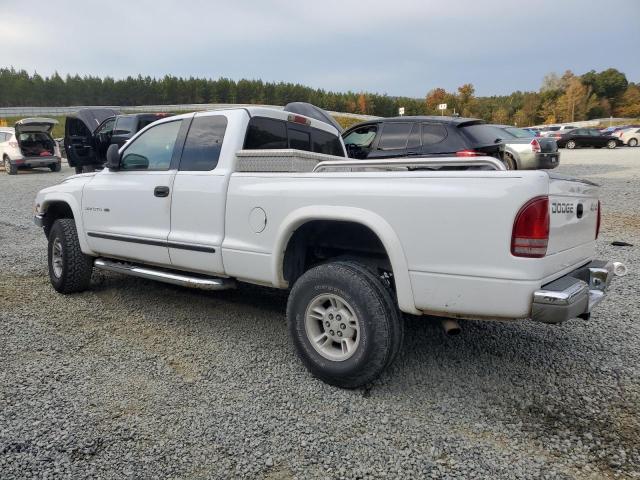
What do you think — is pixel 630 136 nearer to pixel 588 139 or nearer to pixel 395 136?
pixel 588 139

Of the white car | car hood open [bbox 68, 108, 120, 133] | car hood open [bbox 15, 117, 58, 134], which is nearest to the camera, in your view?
car hood open [bbox 68, 108, 120, 133]

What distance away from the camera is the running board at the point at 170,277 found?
379cm

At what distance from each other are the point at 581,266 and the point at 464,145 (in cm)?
524

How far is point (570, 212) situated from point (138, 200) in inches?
135

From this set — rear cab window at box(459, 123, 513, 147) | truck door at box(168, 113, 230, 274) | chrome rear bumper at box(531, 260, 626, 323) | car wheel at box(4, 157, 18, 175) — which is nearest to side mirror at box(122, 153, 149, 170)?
truck door at box(168, 113, 230, 274)

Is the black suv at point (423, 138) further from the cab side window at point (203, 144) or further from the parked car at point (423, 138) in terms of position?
the cab side window at point (203, 144)

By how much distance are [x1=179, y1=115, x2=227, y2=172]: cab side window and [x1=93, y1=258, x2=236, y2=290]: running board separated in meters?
0.90

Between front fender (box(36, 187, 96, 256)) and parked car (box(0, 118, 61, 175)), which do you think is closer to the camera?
front fender (box(36, 187, 96, 256))

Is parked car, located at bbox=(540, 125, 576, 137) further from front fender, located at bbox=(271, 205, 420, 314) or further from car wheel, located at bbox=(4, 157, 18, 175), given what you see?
front fender, located at bbox=(271, 205, 420, 314)

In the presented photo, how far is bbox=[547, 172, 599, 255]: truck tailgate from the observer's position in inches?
104

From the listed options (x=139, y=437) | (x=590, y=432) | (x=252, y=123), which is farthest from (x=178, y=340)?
(x=590, y=432)

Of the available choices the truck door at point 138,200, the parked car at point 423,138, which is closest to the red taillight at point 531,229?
the truck door at point 138,200

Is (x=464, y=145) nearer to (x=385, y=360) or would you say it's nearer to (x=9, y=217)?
(x=385, y=360)

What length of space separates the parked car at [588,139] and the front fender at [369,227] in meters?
32.2
